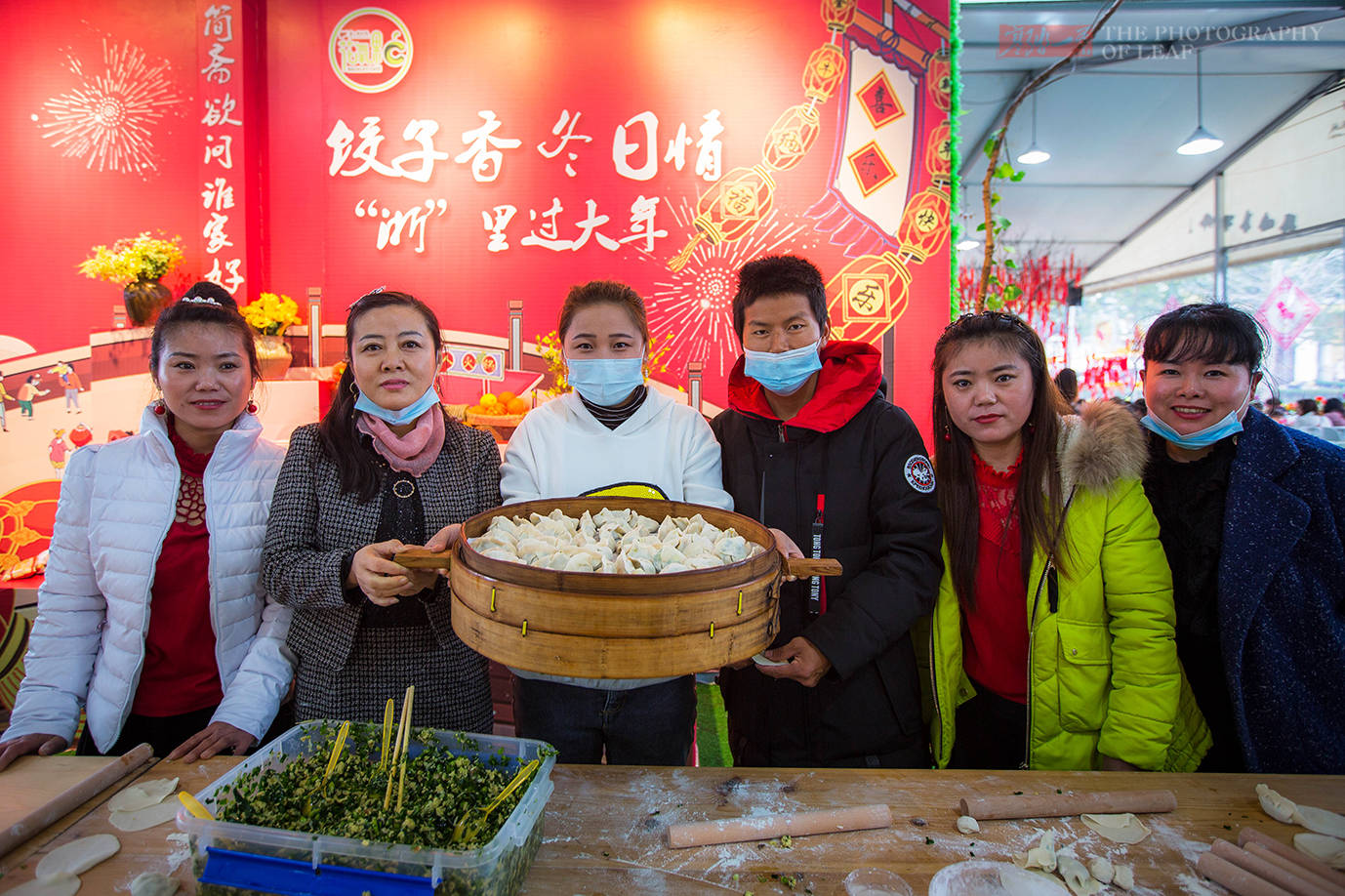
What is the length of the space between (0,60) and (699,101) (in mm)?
5007

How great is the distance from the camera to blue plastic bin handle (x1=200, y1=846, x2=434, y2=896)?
95 cm

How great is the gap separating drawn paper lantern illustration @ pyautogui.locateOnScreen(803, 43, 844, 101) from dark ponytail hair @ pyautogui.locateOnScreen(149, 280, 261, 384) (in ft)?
12.8

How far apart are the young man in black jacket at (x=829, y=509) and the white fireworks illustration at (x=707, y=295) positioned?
2562 millimetres

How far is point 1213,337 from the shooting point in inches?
71.2

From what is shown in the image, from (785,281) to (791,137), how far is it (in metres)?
3.08

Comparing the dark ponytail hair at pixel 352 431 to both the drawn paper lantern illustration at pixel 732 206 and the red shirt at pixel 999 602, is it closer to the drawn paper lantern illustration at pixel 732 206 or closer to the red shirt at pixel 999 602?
the red shirt at pixel 999 602

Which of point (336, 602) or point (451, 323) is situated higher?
point (451, 323)

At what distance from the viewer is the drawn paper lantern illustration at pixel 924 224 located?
4.45 meters

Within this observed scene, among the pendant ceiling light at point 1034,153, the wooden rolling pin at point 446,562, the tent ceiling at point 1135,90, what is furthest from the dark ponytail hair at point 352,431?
the pendant ceiling light at point 1034,153

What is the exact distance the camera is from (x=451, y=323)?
469cm

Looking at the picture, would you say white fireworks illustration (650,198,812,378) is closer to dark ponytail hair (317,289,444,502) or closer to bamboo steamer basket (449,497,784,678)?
dark ponytail hair (317,289,444,502)

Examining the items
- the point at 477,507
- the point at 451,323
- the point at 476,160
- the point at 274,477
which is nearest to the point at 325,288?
the point at 451,323

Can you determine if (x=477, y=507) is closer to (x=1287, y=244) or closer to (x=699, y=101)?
(x=699, y=101)

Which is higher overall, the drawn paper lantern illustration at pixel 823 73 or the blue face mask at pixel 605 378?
the drawn paper lantern illustration at pixel 823 73
